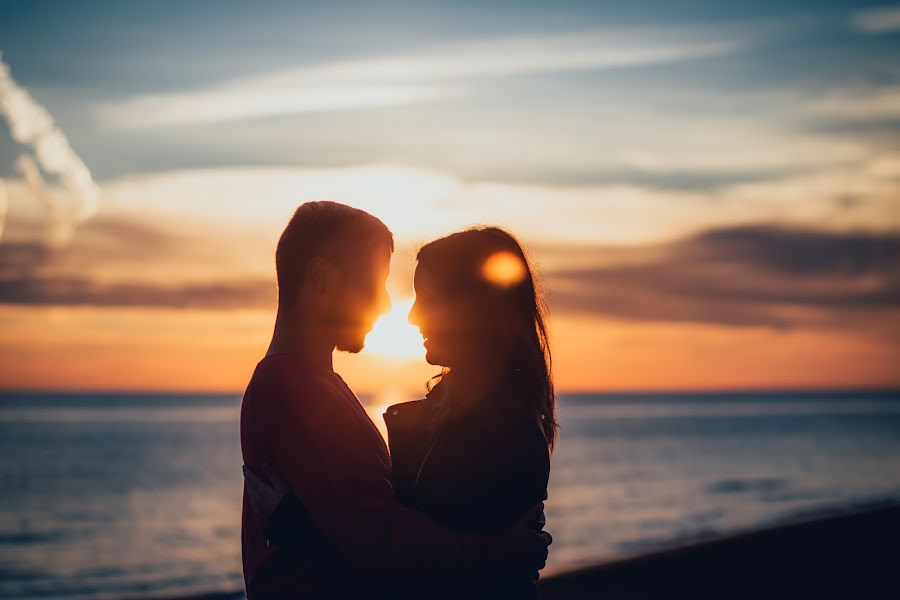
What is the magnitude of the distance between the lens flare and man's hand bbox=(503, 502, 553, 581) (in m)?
0.70

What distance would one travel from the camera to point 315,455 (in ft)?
8.30

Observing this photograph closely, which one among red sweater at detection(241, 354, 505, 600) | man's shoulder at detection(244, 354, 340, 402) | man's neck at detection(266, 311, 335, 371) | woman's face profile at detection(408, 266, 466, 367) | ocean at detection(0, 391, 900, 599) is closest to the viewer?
red sweater at detection(241, 354, 505, 600)

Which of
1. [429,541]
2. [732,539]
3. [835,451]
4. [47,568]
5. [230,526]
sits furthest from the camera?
[835,451]

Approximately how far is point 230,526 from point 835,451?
126ft

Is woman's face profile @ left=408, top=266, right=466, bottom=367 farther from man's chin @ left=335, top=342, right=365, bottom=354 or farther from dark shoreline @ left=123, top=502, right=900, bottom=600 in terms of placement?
dark shoreline @ left=123, top=502, right=900, bottom=600

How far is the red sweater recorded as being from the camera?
248 cm

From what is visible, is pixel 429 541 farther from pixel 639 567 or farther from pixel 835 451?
pixel 835 451

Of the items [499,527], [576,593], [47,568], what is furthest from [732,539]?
[47,568]

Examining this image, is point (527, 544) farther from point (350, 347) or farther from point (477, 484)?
point (350, 347)

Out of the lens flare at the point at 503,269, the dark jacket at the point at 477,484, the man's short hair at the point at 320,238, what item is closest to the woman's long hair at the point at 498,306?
the lens flare at the point at 503,269

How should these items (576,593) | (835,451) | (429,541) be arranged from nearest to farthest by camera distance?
(429,541) < (576,593) < (835,451)

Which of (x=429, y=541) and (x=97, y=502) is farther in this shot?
(x=97, y=502)

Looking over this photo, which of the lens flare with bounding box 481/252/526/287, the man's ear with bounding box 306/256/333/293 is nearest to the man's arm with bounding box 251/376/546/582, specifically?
the man's ear with bounding box 306/256/333/293

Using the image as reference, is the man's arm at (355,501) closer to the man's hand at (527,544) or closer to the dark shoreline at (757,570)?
the man's hand at (527,544)
